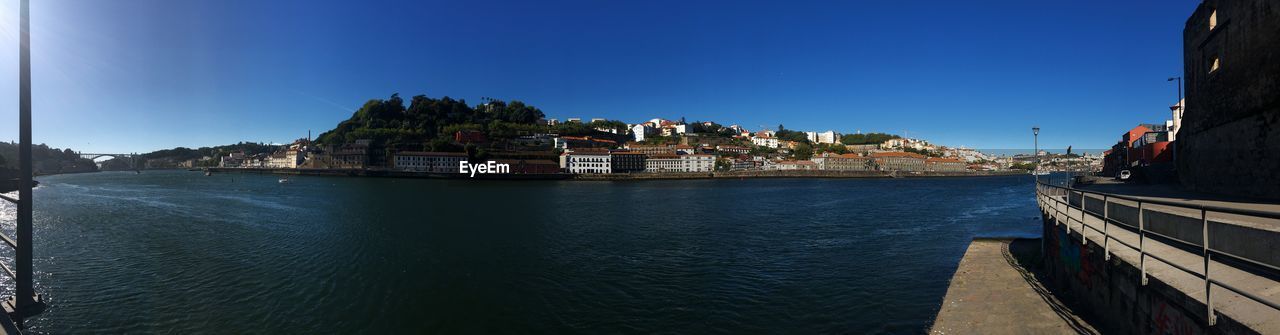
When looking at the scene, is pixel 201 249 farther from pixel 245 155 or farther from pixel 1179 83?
pixel 245 155

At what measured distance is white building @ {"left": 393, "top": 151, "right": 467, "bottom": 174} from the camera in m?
83.4

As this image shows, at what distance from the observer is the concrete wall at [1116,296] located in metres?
3.61

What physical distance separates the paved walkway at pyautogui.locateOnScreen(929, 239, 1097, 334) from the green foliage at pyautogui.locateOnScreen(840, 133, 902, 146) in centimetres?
17533

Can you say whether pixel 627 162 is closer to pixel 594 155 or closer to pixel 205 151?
pixel 594 155

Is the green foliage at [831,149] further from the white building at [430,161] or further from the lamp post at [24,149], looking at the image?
the lamp post at [24,149]

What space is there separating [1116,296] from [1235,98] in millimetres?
6921

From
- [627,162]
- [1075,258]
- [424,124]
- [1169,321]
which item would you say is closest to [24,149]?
[1169,321]

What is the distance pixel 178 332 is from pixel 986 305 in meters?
13.1

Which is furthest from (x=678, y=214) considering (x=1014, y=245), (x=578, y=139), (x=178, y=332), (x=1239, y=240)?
(x=578, y=139)

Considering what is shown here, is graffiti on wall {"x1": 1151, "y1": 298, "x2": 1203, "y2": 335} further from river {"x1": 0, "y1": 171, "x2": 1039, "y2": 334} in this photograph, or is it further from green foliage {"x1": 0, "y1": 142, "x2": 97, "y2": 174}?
green foliage {"x1": 0, "y1": 142, "x2": 97, "y2": 174}

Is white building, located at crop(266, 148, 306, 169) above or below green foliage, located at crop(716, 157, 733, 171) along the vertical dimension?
above

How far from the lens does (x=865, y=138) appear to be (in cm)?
18012

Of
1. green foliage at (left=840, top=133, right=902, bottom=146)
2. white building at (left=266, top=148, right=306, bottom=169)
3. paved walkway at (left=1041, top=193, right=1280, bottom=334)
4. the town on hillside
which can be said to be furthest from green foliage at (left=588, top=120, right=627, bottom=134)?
paved walkway at (left=1041, top=193, right=1280, bottom=334)

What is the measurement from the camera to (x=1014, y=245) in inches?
484
